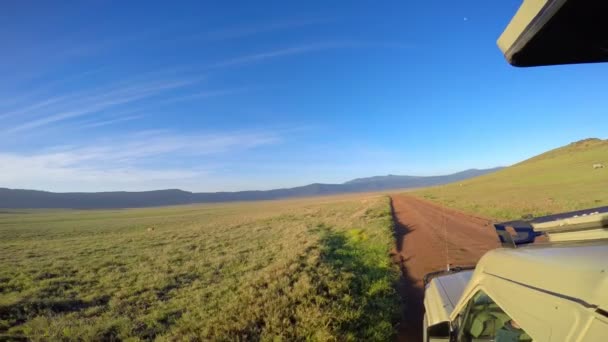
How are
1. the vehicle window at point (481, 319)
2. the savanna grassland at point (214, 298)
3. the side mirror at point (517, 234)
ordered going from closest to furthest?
1. the side mirror at point (517, 234)
2. the vehicle window at point (481, 319)
3. the savanna grassland at point (214, 298)

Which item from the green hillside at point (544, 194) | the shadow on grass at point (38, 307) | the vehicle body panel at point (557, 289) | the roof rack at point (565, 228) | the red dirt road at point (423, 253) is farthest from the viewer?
the green hillside at point (544, 194)

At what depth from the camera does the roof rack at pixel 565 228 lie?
189cm

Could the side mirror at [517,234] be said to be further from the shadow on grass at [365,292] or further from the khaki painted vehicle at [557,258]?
the shadow on grass at [365,292]

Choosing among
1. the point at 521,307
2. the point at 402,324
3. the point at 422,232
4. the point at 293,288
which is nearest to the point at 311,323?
the point at 402,324

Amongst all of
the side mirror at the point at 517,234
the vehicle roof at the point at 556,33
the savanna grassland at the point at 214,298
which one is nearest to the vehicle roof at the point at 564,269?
the side mirror at the point at 517,234

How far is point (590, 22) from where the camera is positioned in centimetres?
149

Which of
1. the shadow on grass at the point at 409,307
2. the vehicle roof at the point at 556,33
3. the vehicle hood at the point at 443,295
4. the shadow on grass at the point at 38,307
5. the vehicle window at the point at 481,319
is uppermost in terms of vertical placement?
the vehicle roof at the point at 556,33

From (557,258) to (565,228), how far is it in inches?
21.7

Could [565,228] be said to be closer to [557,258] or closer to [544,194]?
[557,258]

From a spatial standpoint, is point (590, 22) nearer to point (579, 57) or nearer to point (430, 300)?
point (579, 57)

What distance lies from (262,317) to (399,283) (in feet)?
12.2

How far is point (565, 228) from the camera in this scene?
2166mm

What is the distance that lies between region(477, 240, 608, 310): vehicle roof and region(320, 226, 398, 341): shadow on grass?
460 centimetres

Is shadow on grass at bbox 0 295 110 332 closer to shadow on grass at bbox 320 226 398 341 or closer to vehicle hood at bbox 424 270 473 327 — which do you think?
shadow on grass at bbox 320 226 398 341
